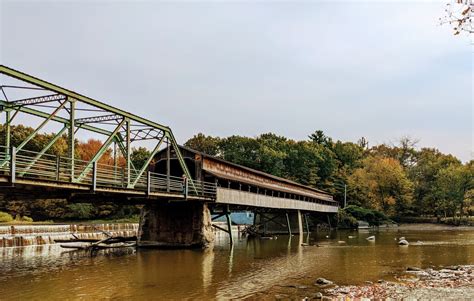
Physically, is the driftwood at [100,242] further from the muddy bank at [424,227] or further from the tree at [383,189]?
the tree at [383,189]

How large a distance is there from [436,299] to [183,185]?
17.8m

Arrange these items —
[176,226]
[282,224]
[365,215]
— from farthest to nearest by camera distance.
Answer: [365,215] < [282,224] < [176,226]

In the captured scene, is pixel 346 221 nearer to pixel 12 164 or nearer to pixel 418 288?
pixel 418 288

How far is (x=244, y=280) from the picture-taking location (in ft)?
57.8

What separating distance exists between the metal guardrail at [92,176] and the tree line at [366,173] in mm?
54859

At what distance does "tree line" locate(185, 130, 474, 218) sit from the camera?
76062mm

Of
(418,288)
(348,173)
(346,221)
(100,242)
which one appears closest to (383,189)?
(348,173)

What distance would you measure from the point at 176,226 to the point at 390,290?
748 inches

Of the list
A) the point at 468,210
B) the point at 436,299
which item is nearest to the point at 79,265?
the point at 436,299

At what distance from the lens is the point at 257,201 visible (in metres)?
39.9

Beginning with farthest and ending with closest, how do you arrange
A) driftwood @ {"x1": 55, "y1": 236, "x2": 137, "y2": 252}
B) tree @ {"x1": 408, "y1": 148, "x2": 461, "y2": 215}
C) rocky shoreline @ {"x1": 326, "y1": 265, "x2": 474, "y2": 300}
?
tree @ {"x1": 408, "y1": 148, "x2": 461, "y2": 215}, driftwood @ {"x1": 55, "y1": 236, "x2": 137, "y2": 252}, rocky shoreline @ {"x1": 326, "y1": 265, "x2": 474, "y2": 300}

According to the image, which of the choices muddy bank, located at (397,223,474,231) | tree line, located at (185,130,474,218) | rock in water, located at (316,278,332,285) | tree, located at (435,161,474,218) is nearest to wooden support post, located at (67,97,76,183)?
rock in water, located at (316,278,332,285)

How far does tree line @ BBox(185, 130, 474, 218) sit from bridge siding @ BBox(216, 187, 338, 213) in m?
23.8

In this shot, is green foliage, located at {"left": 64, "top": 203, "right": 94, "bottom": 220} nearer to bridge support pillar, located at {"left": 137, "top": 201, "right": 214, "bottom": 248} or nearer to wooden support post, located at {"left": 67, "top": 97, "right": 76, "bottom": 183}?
bridge support pillar, located at {"left": 137, "top": 201, "right": 214, "bottom": 248}
